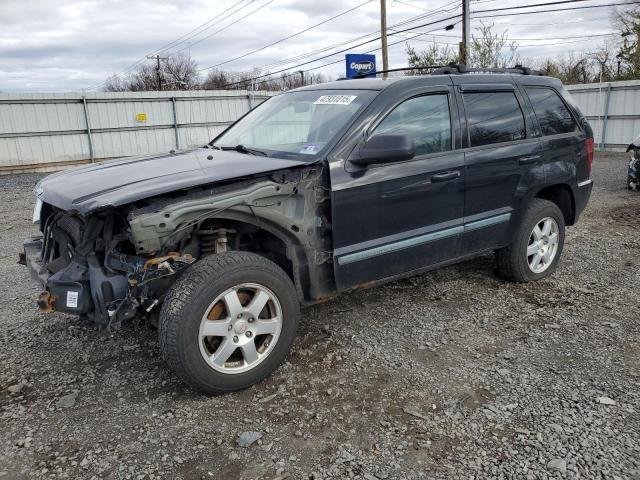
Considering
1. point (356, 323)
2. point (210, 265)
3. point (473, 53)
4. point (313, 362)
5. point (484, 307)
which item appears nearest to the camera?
point (210, 265)

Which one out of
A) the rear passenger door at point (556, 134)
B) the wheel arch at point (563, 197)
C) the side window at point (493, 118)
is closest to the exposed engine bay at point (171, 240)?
the side window at point (493, 118)

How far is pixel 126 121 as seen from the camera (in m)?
17.0

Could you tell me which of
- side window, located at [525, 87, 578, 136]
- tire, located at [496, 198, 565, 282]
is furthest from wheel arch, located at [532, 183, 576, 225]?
side window, located at [525, 87, 578, 136]

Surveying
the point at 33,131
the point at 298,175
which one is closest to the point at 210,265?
the point at 298,175

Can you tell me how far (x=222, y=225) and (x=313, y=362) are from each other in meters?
1.10

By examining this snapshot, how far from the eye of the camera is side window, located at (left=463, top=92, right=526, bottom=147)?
4176 mm

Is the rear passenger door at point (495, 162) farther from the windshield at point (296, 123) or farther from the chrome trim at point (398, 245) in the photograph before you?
the windshield at point (296, 123)

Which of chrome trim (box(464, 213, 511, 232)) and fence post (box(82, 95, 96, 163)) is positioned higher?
fence post (box(82, 95, 96, 163))

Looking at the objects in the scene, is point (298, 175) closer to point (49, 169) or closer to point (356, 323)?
point (356, 323)

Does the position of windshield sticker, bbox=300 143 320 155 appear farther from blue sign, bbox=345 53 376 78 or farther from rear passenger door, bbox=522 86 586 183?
blue sign, bbox=345 53 376 78

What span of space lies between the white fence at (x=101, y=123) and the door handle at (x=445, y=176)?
15.1 metres

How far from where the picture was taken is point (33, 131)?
51.1 feet

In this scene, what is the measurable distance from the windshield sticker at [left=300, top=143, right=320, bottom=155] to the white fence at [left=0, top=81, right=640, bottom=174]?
14.7 m

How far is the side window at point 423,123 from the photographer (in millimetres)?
3766
